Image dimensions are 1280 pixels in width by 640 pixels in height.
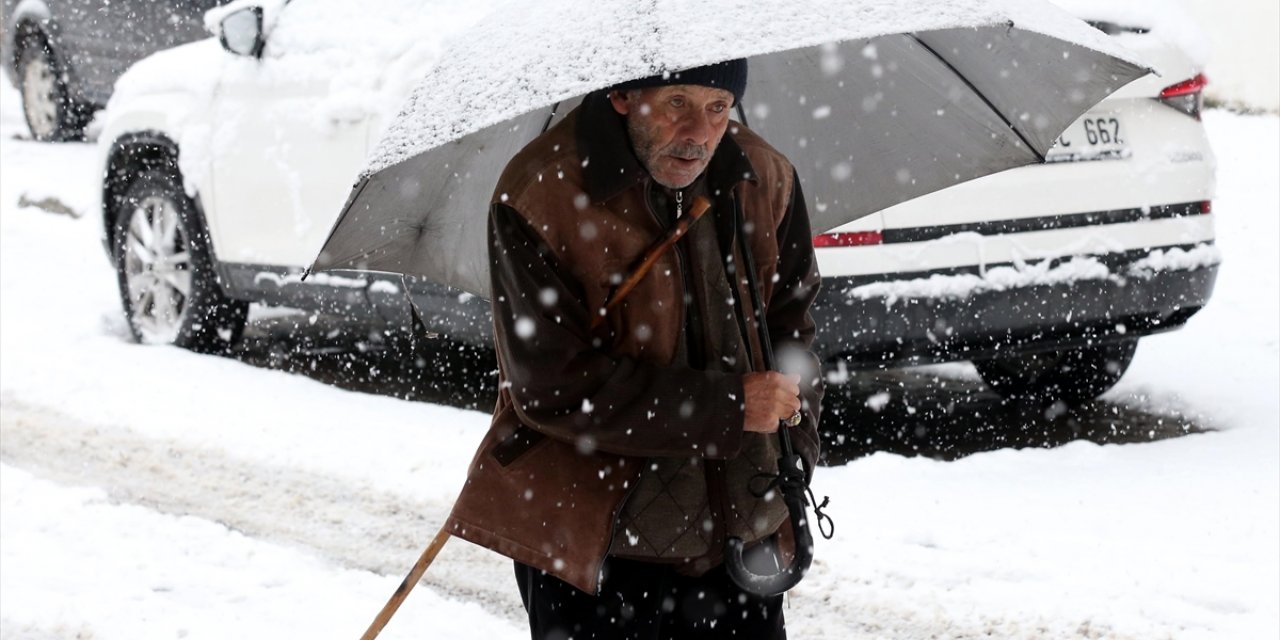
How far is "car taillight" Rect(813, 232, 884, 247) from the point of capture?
15.9ft

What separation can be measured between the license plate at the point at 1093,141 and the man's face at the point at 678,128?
2929 mm

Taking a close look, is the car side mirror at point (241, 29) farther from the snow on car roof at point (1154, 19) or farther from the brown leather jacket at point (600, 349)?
the brown leather jacket at point (600, 349)

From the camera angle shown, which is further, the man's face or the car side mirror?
the car side mirror

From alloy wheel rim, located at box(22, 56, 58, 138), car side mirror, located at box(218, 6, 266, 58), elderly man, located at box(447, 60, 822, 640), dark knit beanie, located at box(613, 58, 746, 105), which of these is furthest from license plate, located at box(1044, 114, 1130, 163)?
alloy wheel rim, located at box(22, 56, 58, 138)

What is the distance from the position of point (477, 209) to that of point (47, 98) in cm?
1259

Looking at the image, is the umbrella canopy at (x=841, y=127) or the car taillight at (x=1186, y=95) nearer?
the umbrella canopy at (x=841, y=127)

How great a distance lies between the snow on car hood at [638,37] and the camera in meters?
2.14

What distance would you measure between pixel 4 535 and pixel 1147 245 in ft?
12.8

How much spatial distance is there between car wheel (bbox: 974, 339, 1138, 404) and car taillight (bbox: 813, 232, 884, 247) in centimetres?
163

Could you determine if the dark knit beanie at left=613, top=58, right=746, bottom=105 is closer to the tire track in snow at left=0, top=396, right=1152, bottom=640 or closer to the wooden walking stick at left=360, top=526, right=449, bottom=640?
the wooden walking stick at left=360, top=526, right=449, bottom=640

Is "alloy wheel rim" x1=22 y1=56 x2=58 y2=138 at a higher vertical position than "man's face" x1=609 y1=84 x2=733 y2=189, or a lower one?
lower

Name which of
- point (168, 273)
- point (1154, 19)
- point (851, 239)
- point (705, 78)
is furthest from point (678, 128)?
point (168, 273)

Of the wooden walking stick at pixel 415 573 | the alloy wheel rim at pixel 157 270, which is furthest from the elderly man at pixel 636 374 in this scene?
the alloy wheel rim at pixel 157 270

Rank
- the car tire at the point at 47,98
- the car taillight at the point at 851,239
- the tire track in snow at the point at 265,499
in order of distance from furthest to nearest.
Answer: the car tire at the point at 47,98 < the car taillight at the point at 851,239 < the tire track in snow at the point at 265,499
